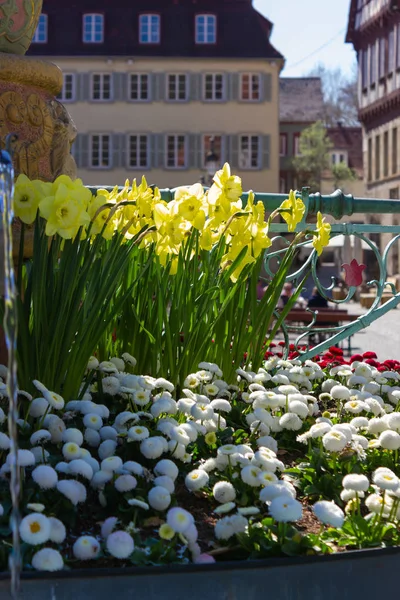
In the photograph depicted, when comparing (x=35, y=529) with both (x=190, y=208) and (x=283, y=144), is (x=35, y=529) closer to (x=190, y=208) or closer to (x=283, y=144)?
(x=190, y=208)

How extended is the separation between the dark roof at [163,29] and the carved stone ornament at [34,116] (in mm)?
38655

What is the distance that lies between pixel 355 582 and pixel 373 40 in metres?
43.8

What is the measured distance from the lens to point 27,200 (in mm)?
2867

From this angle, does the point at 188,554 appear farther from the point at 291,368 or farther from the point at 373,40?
the point at 373,40

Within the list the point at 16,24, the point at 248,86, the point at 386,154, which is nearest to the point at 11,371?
the point at 16,24

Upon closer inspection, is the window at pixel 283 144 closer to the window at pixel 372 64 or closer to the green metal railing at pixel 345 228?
→ the window at pixel 372 64

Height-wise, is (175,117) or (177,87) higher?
(177,87)

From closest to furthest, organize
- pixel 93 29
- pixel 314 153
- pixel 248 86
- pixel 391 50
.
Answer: pixel 391 50
pixel 248 86
pixel 93 29
pixel 314 153

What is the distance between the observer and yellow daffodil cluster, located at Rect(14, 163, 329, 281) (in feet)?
9.41

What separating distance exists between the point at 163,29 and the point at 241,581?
1658 inches

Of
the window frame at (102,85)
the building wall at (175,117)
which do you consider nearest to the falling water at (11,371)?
the building wall at (175,117)

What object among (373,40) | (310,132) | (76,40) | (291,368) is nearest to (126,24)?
(76,40)

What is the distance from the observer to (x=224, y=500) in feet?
7.65

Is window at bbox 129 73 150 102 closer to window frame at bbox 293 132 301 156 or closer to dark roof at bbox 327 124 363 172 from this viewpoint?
window frame at bbox 293 132 301 156
